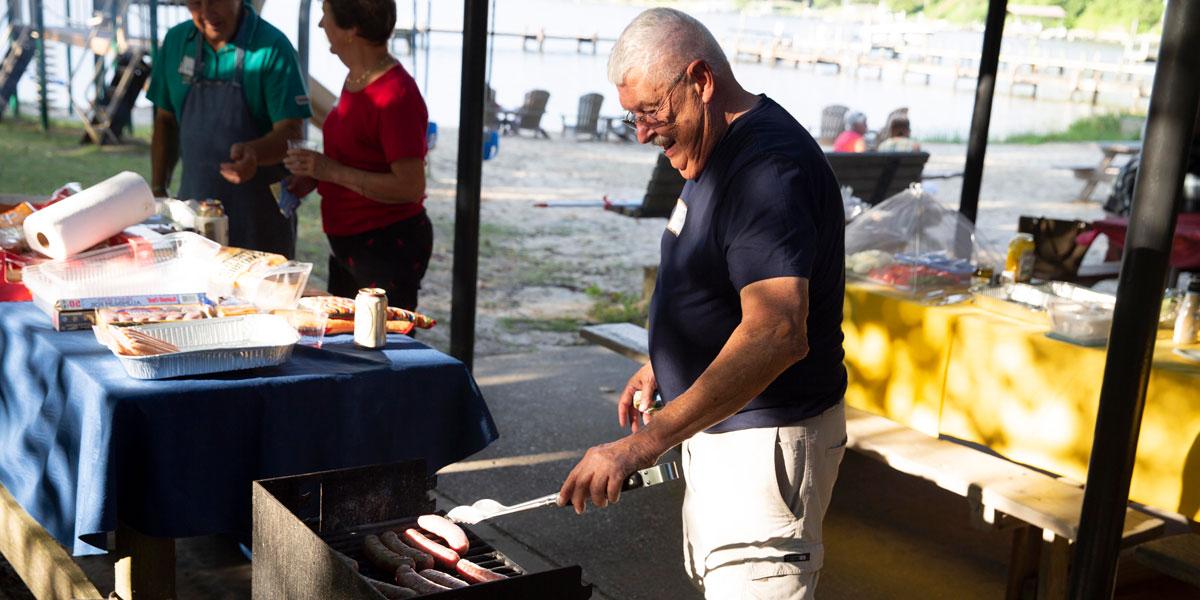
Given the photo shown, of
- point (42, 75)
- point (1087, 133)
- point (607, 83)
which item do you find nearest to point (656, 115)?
point (42, 75)

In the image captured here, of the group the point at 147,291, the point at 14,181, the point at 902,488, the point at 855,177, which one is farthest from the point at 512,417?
the point at 14,181

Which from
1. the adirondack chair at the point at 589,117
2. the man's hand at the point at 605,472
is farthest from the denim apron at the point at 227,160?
the adirondack chair at the point at 589,117

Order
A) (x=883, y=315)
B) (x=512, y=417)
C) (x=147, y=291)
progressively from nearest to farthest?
(x=147, y=291), (x=883, y=315), (x=512, y=417)

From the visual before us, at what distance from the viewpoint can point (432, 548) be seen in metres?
2.10

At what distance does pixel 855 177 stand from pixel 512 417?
4.26 metres

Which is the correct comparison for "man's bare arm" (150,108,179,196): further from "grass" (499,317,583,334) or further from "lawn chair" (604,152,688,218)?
"lawn chair" (604,152,688,218)

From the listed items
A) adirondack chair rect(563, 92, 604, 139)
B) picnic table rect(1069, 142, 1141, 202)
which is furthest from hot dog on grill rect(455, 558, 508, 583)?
adirondack chair rect(563, 92, 604, 139)

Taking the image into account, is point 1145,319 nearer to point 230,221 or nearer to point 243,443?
point 243,443

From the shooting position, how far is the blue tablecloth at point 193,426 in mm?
2406

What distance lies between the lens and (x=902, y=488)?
467cm

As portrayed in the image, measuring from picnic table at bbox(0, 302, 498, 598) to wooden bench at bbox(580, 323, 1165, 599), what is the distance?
1.47 metres

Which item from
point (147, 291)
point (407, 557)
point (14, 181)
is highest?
point (147, 291)

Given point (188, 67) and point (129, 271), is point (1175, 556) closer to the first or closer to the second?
point (129, 271)

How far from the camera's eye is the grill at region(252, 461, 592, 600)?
1.88m
